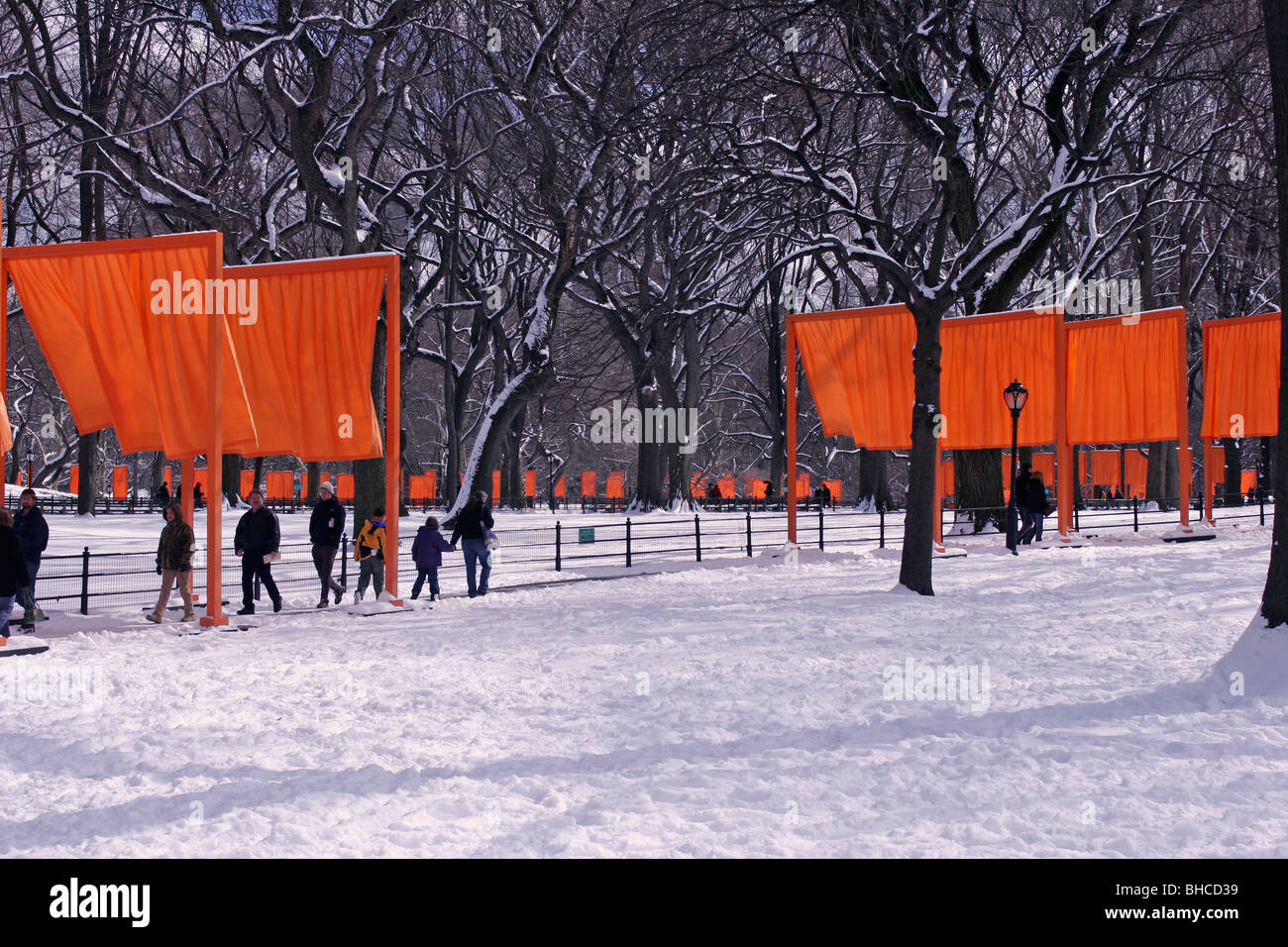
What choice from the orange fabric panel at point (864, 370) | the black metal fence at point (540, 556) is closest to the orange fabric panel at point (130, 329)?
the black metal fence at point (540, 556)

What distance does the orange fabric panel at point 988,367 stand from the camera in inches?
960

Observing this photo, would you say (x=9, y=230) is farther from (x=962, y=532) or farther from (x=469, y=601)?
(x=962, y=532)

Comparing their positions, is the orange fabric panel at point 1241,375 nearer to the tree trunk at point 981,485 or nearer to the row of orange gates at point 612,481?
the tree trunk at point 981,485

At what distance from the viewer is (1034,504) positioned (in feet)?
88.7

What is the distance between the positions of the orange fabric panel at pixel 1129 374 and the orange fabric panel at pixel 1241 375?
6.27 feet

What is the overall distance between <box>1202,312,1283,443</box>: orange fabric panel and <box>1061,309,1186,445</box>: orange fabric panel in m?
1.91

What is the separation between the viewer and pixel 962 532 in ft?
95.0

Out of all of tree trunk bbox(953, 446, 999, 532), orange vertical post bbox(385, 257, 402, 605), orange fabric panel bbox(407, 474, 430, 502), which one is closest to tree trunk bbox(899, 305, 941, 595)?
orange vertical post bbox(385, 257, 402, 605)

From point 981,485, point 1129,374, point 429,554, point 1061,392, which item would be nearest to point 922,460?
point 429,554

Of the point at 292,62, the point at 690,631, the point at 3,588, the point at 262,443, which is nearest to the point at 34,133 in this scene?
the point at 292,62

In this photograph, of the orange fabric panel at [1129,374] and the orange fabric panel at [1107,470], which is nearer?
the orange fabric panel at [1129,374]

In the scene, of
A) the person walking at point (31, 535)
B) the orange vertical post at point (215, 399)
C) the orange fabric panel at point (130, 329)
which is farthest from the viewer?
the person walking at point (31, 535)
